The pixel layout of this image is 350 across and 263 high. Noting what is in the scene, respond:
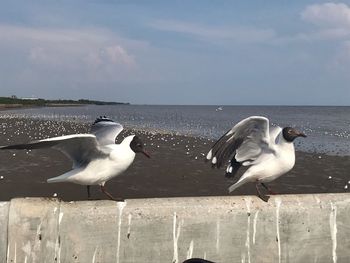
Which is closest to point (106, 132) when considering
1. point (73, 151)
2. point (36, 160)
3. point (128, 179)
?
point (73, 151)

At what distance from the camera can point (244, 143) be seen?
6754 mm

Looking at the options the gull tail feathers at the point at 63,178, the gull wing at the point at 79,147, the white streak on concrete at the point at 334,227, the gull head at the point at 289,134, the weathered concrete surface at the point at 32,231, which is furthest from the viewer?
the gull head at the point at 289,134

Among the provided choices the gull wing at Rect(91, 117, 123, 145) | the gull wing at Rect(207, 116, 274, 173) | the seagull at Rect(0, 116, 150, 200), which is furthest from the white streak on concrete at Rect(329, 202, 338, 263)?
the gull wing at Rect(91, 117, 123, 145)

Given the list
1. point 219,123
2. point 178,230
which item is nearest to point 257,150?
point 178,230

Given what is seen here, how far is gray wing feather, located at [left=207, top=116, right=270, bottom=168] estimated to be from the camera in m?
6.51

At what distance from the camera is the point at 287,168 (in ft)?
20.9

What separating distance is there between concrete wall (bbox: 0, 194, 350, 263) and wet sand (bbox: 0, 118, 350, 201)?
206 inches

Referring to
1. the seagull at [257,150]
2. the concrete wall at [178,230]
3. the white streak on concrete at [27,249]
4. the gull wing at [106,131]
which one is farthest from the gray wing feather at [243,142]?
the white streak on concrete at [27,249]

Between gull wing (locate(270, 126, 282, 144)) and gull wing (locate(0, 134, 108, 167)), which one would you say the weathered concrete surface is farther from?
gull wing (locate(270, 126, 282, 144))

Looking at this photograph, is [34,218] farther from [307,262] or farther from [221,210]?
[307,262]

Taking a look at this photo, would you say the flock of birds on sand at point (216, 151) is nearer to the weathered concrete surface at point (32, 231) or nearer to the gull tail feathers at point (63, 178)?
the gull tail feathers at point (63, 178)

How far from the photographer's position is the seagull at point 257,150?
6.36 meters

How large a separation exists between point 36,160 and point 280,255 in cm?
1192

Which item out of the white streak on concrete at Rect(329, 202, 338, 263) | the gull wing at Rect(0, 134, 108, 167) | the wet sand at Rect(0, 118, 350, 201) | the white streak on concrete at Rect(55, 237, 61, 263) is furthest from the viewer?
the wet sand at Rect(0, 118, 350, 201)
